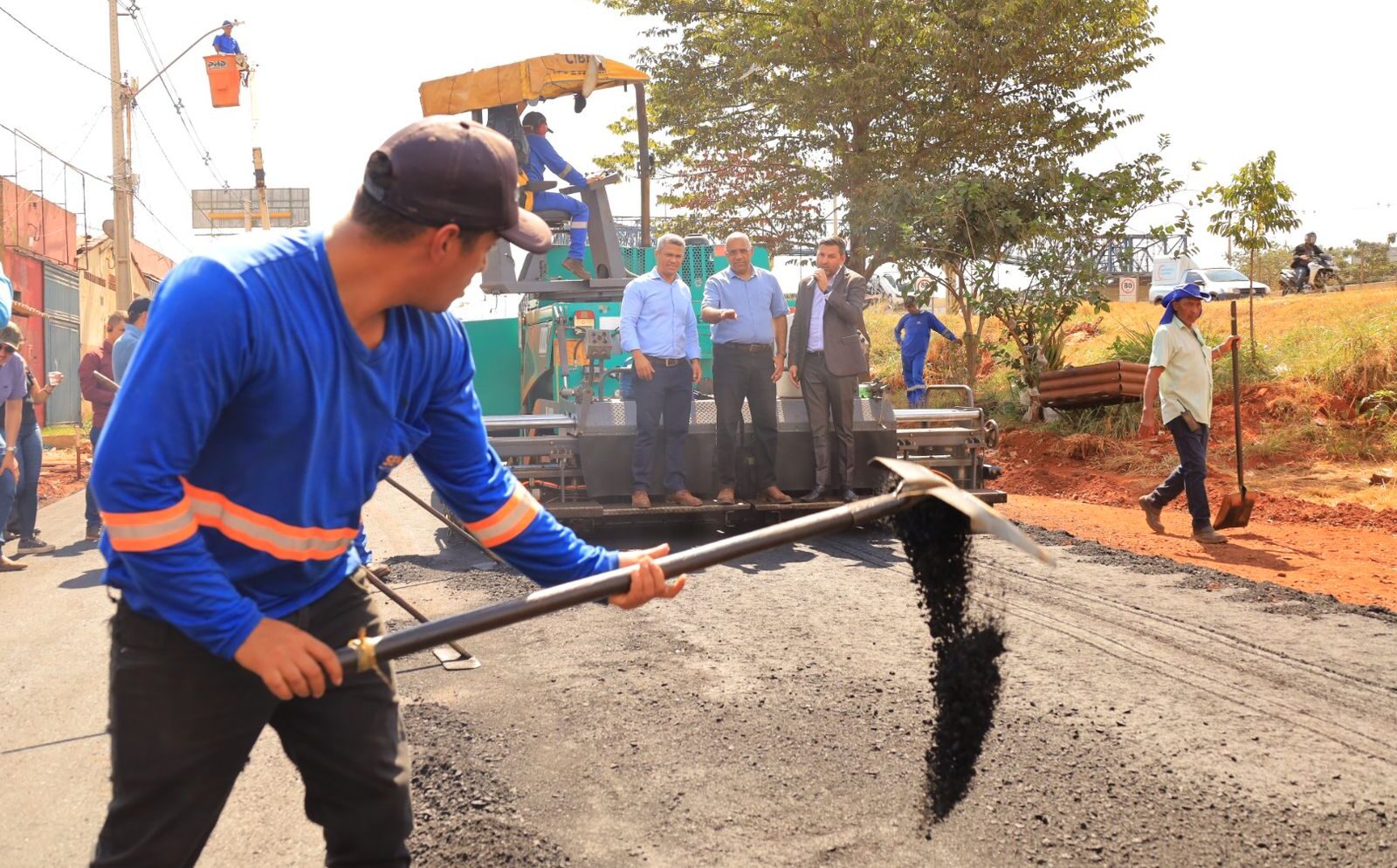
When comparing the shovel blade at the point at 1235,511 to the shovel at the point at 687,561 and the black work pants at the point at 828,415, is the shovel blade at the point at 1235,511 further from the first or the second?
the shovel at the point at 687,561

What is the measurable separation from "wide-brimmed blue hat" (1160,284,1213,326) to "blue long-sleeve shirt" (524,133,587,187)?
449 cm

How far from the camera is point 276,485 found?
2182 millimetres

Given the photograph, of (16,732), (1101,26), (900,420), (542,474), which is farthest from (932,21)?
(16,732)

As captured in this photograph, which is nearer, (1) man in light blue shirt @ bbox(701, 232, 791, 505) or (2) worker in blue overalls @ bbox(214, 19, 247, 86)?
(1) man in light blue shirt @ bbox(701, 232, 791, 505)

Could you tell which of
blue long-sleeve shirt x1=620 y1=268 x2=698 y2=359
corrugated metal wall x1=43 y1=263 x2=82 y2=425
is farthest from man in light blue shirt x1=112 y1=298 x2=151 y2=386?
corrugated metal wall x1=43 y1=263 x2=82 y2=425

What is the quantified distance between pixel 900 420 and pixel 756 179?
12.5m

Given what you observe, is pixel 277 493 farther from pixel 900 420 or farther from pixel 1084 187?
pixel 1084 187

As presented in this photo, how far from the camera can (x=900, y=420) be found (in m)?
9.88

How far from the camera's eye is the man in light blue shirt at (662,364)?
905cm

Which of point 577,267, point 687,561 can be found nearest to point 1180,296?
point 577,267

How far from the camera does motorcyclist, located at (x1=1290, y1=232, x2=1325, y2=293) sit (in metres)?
25.9

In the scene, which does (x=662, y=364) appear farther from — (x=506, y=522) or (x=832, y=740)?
(x=506, y=522)

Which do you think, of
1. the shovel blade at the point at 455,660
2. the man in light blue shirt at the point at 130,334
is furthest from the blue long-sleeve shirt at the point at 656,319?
the shovel blade at the point at 455,660

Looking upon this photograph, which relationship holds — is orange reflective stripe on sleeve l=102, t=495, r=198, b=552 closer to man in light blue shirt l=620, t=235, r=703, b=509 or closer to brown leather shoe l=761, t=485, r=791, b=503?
man in light blue shirt l=620, t=235, r=703, b=509
